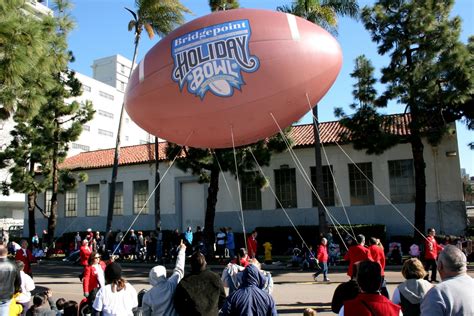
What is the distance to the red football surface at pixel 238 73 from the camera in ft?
24.2

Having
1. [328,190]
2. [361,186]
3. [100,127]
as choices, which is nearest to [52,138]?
[328,190]

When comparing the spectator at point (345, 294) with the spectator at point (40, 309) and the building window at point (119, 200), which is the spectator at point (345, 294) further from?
the building window at point (119, 200)

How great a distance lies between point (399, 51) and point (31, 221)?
25034 mm

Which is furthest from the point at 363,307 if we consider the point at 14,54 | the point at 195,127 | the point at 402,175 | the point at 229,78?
the point at 402,175

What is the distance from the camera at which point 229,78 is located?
7.41 meters

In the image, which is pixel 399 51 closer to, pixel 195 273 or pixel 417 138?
pixel 417 138

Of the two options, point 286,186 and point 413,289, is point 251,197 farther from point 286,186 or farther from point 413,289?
point 413,289

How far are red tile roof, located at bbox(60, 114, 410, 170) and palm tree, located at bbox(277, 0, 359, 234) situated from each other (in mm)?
3783

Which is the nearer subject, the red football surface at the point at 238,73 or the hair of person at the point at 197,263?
the hair of person at the point at 197,263

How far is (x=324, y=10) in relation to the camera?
757 inches

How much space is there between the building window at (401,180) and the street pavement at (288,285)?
747cm

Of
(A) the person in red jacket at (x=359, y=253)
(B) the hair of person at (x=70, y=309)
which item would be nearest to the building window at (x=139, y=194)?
(A) the person in red jacket at (x=359, y=253)

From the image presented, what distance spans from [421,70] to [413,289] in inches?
607

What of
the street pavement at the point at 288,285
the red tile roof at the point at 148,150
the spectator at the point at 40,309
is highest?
the red tile roof at the point at 148,150
